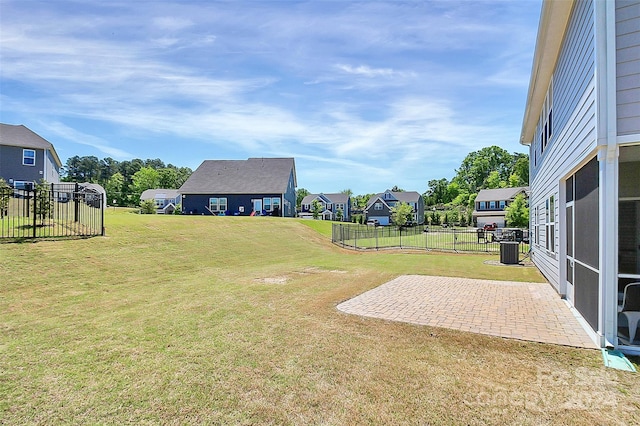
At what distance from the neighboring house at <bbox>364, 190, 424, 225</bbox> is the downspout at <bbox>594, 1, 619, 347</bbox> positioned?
5590 cm

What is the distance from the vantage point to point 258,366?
3.93 m

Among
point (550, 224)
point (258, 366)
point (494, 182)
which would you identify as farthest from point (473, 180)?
point (258, 366)

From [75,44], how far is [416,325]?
13.1 metres

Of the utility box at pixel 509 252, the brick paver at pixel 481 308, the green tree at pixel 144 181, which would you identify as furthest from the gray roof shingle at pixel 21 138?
the green tree at pixel 144 181

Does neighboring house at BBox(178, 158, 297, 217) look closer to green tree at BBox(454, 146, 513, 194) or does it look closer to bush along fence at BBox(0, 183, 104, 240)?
bush along fence at BBox(0, 183, 104, 240)

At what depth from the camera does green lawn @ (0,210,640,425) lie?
298 centimetres

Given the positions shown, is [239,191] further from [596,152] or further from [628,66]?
[628,66]

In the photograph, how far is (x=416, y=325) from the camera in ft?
18.0

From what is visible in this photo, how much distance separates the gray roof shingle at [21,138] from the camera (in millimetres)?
24703

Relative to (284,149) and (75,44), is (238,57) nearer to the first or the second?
(75,44)

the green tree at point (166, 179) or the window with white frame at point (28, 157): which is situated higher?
the green tree at point (166, 179)

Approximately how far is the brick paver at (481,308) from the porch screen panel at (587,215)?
1.16 m

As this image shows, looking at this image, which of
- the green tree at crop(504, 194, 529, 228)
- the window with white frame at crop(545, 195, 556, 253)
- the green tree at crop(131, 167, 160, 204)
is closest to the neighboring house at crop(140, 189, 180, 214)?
the green tree at crop(131, 167, 160, 204)

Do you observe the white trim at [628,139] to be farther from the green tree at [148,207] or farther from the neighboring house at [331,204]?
the neighboring house at [331,204]
